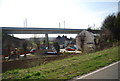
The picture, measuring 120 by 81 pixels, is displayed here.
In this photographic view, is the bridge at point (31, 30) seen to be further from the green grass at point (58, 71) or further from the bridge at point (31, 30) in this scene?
the green grass at point (58, 71)

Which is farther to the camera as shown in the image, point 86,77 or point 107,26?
point 107,26

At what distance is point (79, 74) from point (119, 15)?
90.7 ft

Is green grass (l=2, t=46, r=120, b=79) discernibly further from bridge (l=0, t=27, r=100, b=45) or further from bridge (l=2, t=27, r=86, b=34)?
bridge (l=2, t=27, r=86, b=34)

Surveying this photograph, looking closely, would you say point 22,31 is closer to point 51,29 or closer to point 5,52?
point 51,29

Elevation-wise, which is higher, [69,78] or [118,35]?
[118,35]

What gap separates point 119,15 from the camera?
29922mm

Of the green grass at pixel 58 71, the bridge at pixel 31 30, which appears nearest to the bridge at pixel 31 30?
the bridge at pixel 31 30

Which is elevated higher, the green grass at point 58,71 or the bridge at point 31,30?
the bridge at point 31,30

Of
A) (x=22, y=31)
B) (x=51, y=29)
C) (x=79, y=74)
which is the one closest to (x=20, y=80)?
(x=79, y=74)

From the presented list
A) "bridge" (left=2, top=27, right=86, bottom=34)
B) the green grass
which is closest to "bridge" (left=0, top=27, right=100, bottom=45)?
"bridge" (left=2, top=27, right=86, bottom=34)

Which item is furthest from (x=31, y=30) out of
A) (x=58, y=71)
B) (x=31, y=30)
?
(x=58, y=71)

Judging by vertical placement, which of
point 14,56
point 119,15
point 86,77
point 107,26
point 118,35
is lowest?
point 14,56

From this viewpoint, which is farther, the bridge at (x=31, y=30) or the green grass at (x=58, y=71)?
the bridge at (x=31, y=30)

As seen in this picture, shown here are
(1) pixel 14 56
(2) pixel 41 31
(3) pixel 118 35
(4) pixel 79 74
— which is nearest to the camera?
(4) pixel 79 74
